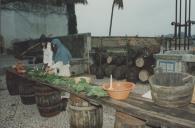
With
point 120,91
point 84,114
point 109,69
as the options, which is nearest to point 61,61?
point 84,114

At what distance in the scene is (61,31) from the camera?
23312mm

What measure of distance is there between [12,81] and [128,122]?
21.2 ft

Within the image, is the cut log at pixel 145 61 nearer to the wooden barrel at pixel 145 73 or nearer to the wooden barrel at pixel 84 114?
the wooden barrel at pixel 145 73

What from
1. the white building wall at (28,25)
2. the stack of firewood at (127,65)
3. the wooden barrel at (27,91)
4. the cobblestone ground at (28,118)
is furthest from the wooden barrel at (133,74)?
the white building wall at (28,25)

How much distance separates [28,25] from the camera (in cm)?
2120

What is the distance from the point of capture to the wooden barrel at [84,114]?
4.41 metres

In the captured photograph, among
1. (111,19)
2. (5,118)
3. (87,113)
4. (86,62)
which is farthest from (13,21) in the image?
(87,113)

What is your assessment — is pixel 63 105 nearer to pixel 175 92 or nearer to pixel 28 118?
pixel 28 118

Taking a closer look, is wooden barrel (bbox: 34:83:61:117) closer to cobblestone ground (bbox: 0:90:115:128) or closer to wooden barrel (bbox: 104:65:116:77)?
cobblestone ground (bbox: 0:90:115:128)

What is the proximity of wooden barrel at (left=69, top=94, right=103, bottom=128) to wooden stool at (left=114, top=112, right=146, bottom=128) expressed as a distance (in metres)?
0.79

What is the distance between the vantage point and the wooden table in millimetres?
2923

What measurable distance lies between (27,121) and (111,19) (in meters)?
24.5

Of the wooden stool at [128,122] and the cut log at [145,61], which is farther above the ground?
the cut log at [145,61]

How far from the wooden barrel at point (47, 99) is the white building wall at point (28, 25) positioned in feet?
47.2
